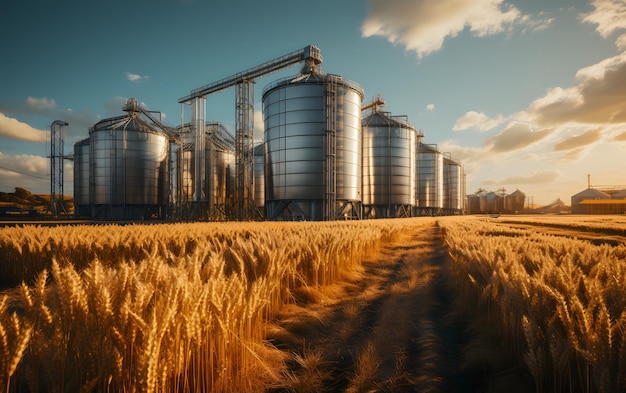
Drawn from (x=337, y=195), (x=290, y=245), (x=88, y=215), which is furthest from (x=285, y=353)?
(x=88, y=215)

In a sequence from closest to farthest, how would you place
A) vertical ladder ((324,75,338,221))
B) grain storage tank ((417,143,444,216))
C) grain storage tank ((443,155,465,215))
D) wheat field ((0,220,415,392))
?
1. wheat field ((0,220,415,392))
2. vertical ladder ((324,75,338,221))
3. grain storage tank ((417,143,444,216))
4. grain storage tank ((443,155,465,215))

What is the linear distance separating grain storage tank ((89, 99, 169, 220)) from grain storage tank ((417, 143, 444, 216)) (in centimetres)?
5700

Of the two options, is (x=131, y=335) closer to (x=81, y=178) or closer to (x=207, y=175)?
(x=207, y=175)

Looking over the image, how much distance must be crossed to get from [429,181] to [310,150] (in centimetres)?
4558

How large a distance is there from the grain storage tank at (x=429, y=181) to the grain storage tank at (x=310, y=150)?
37657 mm

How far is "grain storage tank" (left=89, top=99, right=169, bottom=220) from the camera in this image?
45469mm

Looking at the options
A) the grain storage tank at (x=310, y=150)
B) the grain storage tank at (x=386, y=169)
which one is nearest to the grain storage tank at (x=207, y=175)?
the grain storage tank at (x=310, y=150)

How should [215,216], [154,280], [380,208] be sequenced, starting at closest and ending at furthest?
[154,280] < [215,216] < [380,208]

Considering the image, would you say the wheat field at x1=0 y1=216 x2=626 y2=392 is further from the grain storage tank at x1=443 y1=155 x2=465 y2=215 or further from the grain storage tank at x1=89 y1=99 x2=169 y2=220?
the grain storage tank at x1=443 y1=155 x2=465 y2=215

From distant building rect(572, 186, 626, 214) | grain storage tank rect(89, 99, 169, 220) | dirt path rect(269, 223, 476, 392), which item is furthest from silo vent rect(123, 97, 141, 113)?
distant building rect(572, 186, 626, 214)

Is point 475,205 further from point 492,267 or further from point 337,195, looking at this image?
point 492,267

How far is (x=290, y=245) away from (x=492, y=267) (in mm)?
4052

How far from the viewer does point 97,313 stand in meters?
2.07

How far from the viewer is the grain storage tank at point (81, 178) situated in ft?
169
